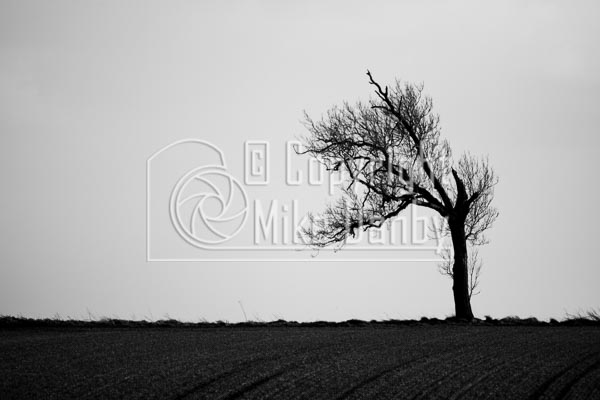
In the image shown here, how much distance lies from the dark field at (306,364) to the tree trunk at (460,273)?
5.81m

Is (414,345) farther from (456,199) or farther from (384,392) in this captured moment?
(456,199)

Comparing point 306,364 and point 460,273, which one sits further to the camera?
point 460,273

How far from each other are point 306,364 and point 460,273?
1389 cm

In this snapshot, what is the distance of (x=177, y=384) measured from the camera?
13586 millimetres

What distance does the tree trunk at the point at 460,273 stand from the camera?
28281mm

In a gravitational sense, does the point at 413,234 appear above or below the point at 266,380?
above

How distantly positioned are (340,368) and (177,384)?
127 inches

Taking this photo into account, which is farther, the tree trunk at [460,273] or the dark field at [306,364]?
the tree trunk at [460,273]

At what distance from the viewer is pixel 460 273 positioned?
28.4m

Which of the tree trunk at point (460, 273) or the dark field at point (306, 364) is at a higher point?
the tree trunk at point (460, 273)

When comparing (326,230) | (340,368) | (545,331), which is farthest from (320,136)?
(340,368)

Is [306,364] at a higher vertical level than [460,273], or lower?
lower

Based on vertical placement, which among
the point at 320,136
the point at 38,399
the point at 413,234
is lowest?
the point at 38,399

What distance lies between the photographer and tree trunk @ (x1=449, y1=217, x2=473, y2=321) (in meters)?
28.3
